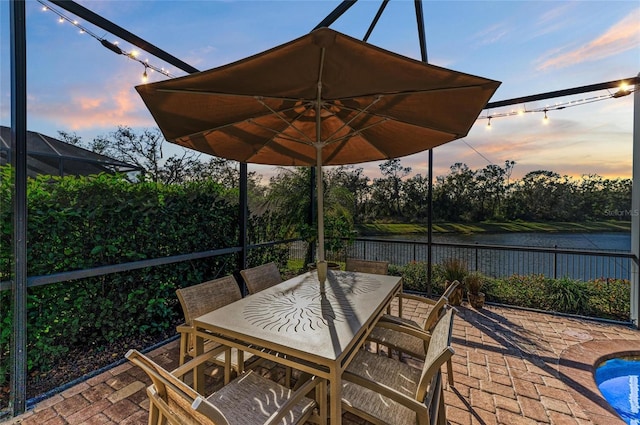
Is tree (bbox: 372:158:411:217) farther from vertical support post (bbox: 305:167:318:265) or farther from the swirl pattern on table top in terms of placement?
the swirl pattern on table top

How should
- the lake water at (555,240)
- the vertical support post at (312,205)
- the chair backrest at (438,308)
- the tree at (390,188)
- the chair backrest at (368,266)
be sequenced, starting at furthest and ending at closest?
the tree at (390,188) → the vertical support post at (312,205) → the lake water at (555,240) → the chair backrest at (368,266) → the chair backrest at (438,308)

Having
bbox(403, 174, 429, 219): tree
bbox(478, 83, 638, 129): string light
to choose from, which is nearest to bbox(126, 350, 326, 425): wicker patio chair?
bbox(478, 83, 638, 129): string light

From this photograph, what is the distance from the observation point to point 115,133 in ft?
14.8

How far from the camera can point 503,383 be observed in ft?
7.70

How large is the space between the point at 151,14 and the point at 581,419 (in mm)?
5462

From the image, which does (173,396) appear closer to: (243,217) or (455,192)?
(243,217)

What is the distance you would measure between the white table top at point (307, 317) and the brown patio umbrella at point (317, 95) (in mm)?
409

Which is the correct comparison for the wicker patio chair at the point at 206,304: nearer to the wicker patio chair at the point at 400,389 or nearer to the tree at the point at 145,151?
the wicker patio chair at the point at 400,389

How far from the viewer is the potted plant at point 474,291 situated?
4.15 m

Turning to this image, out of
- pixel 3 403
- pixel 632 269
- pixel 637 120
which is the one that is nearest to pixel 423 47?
pixel 637 120

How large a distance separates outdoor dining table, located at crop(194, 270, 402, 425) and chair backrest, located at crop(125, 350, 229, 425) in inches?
17.8

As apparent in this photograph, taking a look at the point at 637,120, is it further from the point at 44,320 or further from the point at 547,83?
the point at 44,320

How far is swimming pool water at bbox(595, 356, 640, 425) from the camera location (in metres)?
2.20

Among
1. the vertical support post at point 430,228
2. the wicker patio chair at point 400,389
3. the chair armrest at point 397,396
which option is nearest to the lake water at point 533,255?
the vertical support post at point 430,228
